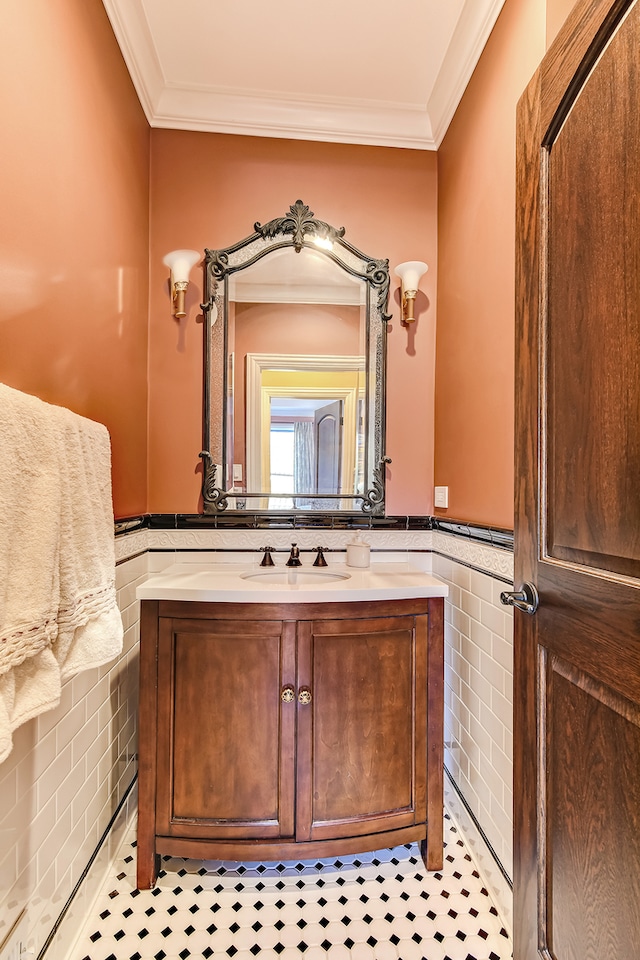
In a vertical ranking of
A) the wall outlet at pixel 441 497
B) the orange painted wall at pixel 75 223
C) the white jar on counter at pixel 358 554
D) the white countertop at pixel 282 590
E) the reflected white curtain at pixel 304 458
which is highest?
the orange painted wall at pixel 75 223

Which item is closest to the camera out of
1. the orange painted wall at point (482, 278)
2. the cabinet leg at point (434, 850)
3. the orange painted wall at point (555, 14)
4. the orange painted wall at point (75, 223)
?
Answer: the orange painted wall at point (75, 223)

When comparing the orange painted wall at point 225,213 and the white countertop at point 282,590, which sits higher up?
the orange painted wall at point 225,213

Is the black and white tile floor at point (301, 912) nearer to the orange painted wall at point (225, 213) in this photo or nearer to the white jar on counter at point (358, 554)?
the white jar on counter at point (358, 554)

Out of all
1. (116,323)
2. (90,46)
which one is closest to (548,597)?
(116,323)

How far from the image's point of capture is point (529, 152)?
0.97 metres

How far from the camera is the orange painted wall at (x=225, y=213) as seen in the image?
177 centimetres

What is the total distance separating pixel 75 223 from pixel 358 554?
1.36m

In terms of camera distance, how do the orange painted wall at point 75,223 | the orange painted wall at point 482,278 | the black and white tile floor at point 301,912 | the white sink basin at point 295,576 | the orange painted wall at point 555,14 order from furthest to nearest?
the white sink basin at point 295,576, the orange painted wall at point 482,278, the black and white tile floor at point 301,912, the orange painted wall at point 555,14, the orange painted wall at point 75,223

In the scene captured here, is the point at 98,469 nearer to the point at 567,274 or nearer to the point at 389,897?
the point at 567,274

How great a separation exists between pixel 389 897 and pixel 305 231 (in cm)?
230

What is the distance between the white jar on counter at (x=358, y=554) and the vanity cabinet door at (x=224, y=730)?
1.60ft

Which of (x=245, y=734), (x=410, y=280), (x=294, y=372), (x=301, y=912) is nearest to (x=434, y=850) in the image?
(x=301, y=912)

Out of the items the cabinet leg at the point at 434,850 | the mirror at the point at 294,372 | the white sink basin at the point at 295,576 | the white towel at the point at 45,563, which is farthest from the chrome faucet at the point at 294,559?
the cabinet leg at the point at 434,850

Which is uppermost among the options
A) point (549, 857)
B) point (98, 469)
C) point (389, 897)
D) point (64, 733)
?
point (98, 469)
